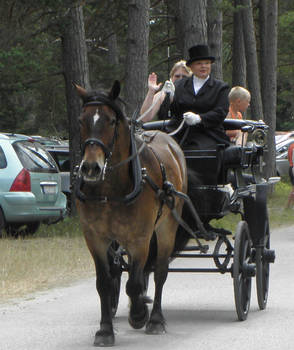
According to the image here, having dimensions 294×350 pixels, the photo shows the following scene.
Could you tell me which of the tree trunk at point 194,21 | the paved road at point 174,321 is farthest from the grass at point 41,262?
the tree trunk at point 194,21

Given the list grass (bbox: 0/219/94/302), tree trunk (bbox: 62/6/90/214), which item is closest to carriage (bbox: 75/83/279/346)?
grass (bbox: 0/219/94/302)

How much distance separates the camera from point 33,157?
679 inches

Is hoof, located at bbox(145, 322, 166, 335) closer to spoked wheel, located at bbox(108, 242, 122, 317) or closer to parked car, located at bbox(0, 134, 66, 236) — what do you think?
spoked wheel, located at bbox(108, 242, 122, 317)

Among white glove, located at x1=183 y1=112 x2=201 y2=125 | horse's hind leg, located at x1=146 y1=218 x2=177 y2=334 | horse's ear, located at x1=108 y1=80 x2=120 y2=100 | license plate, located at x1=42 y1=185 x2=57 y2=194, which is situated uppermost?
horse's ear, located at x1=108 y1=80 x2=120 y2=100

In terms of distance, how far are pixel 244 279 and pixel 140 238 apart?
179 centimetres

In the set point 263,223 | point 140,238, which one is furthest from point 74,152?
point 140,238

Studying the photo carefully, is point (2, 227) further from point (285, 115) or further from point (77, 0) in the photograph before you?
point (285, 115)

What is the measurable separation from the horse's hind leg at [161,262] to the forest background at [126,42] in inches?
182

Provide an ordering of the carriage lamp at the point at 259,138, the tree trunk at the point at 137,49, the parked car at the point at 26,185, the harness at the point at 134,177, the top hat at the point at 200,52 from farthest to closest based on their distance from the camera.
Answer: the tree trunk at the point at 137,49, the parked car at the point at 26,185, the carriage lamp at the point at 259,138, the top hat at the point at 200,52, the harness at the point at 134,177

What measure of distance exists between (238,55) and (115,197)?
2318cm

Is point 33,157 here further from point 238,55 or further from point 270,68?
Result: point 270,68

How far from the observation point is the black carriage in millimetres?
8984

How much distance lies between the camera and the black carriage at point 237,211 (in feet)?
29.5

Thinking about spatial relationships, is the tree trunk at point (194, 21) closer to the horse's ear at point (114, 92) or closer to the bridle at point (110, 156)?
the bridle at point (110, 156)
